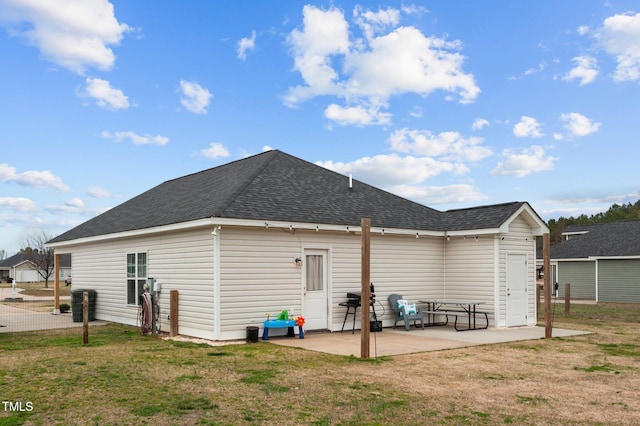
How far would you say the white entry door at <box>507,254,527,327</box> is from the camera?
1502 centimetres

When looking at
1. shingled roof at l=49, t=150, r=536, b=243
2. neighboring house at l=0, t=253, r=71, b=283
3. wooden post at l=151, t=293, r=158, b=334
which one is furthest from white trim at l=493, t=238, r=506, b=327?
neighboring house at l=0, t=253, r=71, b=283

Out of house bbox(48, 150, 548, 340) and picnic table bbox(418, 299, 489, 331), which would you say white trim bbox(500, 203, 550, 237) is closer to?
house bbox(48, 150, 548, 340)

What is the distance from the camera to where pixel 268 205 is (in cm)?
1284

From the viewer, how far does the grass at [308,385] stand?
19.7 feet

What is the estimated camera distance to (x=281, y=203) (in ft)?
43.5

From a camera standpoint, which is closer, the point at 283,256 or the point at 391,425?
the point at 391,425

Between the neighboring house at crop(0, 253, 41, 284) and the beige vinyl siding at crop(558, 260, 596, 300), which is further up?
the beige vinyl siding at crop(558, 260, 596, 300)

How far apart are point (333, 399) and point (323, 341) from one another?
5164 mm

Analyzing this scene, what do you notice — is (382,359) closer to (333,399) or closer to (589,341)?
(333,399)

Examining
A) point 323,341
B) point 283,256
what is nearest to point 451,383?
point 323,341

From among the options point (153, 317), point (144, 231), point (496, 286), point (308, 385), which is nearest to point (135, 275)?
point (144, 231)

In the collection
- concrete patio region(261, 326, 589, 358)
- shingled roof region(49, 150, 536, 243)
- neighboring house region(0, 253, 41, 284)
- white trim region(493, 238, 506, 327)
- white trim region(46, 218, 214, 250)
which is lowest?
neighboring house region(0, 253, 41, 284)

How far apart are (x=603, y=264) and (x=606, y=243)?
1.72 metres

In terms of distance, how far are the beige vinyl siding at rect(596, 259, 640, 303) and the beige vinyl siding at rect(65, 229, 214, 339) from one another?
25323 millimetres
